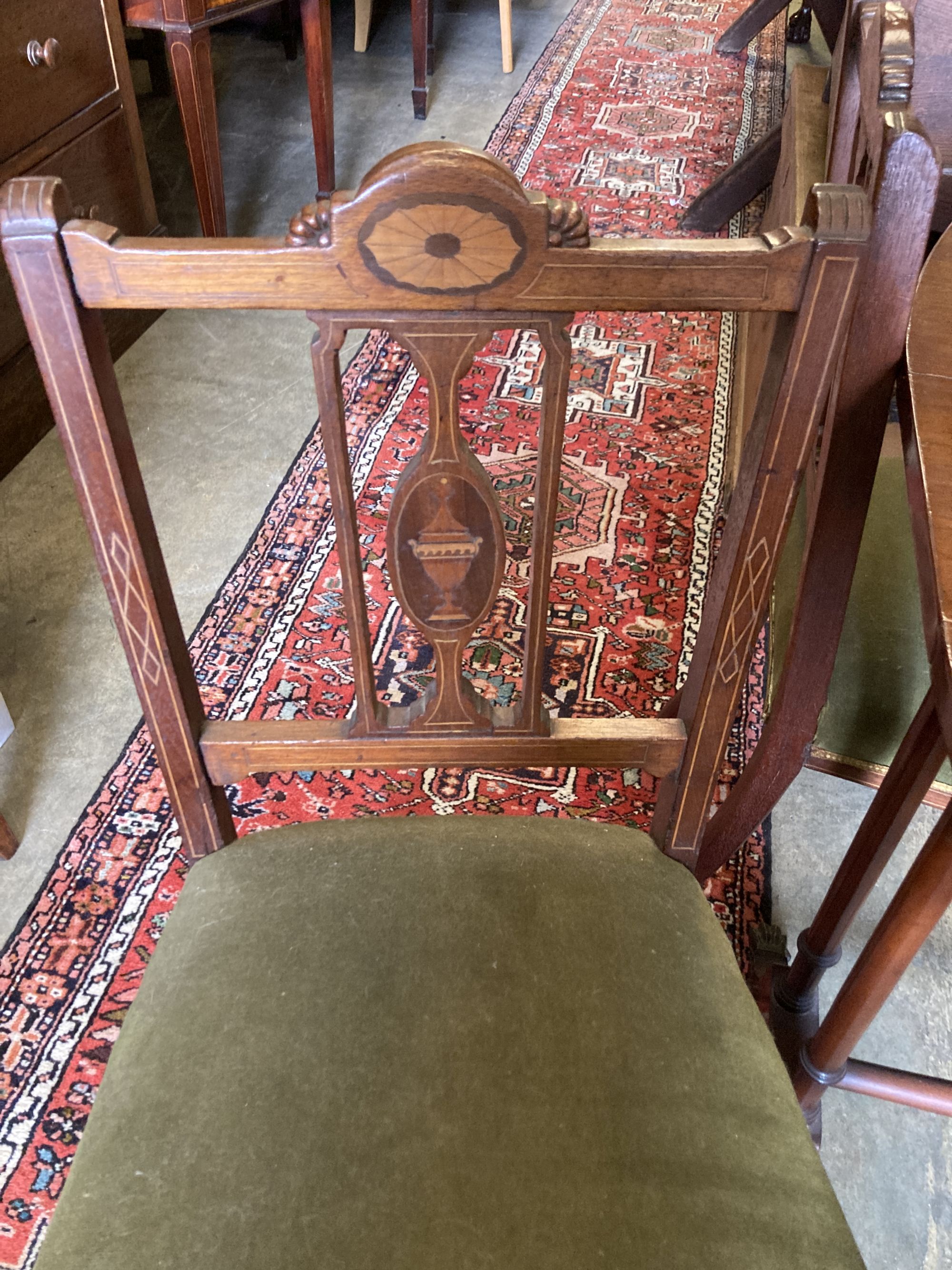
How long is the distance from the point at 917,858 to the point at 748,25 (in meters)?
3.72

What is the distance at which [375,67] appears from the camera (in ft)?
12.2

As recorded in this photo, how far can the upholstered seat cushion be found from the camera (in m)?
→ 0.59

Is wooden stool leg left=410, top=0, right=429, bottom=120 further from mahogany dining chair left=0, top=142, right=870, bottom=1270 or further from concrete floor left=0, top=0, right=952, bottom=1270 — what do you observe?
mahogany dining chair left=0, top=142, right=870, bottom=1270

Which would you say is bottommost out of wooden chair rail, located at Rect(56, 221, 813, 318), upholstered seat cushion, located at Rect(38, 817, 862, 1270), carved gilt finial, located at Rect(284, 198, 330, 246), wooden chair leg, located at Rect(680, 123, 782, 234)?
wooden chair leg, located at Rect(680, 123, 782, 234)

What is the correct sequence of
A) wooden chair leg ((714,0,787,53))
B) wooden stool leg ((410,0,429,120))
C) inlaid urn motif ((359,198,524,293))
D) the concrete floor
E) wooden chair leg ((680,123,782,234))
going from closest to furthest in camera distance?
1. inlaid urn motif ((359,198,524,293))
2. the concrete floor
3. wooden chair leg ((680,123,782,234))
4. wooden stool leg ((410,0,429,120))
5. wooden chair leg ((714,0,787,53))

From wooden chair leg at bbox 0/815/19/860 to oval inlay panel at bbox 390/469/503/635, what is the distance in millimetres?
905

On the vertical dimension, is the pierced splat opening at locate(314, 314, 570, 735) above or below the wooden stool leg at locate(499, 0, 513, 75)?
above

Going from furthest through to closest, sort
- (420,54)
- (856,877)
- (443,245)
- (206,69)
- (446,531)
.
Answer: (420,54), (206,69), (856,877), (446,531), (443,245)

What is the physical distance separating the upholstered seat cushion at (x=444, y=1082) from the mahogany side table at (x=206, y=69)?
200 cm

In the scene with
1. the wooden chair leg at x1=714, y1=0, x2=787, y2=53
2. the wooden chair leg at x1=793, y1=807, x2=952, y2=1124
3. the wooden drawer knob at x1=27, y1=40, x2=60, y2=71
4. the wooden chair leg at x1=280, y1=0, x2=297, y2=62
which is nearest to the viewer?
the wooden chair leg at x1=793, y1=807, x2=952, y2=1124

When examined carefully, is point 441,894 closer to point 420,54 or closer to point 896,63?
point 896,63

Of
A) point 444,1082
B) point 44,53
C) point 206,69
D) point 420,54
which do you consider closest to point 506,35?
point 420,54

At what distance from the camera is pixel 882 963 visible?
819 mm

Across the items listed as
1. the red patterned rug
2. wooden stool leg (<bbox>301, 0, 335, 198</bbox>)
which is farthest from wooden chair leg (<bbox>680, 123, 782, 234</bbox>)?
wooden stool leg (<bbox>301, 0, 335, 198</bbox>)
